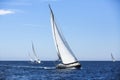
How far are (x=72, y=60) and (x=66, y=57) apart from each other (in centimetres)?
137

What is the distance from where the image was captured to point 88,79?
188 ft

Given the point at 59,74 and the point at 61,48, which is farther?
the point at 61,48

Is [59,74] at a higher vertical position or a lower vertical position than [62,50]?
lower

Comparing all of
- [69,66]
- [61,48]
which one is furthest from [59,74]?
[61,48]

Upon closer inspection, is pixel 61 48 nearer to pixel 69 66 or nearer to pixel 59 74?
pixel 69 66

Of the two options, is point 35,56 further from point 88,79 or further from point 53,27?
point 88,79

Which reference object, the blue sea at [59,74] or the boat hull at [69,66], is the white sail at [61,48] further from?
the blue sea at [59,74]

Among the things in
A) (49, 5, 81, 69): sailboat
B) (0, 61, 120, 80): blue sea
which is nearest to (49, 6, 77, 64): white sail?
(49, 5, 81, 69): sailboat

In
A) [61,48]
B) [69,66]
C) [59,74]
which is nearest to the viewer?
[59,74]

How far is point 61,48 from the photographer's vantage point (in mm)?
79750

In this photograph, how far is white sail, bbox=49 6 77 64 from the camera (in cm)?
7938

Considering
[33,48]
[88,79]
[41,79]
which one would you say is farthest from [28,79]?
[33,48]

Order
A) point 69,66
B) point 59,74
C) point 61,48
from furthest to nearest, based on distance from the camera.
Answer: point 61,48 → point 69,66 → point 59,74

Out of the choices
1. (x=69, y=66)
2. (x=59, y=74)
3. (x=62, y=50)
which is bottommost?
(x=69, y=66)
